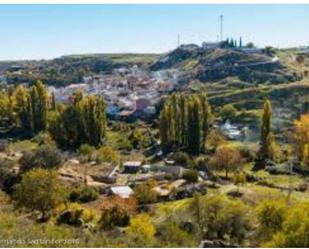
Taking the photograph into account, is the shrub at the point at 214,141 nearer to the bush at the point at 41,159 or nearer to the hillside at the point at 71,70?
the bush at the point at 41,159

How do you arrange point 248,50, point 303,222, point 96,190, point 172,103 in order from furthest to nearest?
point 248,50 → point 172,103 → point 96,190 → point 303,222

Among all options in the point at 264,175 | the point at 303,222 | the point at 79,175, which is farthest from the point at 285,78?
the point at 303,222

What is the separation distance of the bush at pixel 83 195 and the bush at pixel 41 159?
469cm

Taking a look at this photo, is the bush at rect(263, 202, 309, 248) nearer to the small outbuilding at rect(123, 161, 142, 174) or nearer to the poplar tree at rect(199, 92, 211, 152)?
the small outbuilding at rect(123, 161, 142, 174)

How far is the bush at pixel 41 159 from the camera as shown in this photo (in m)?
34.9

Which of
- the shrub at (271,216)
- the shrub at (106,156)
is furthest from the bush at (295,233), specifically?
the shrub at (106,156)

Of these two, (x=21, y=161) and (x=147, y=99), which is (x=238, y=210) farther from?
(x=147, y=99)

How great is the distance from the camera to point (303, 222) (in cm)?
1731

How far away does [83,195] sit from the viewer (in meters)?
31.2

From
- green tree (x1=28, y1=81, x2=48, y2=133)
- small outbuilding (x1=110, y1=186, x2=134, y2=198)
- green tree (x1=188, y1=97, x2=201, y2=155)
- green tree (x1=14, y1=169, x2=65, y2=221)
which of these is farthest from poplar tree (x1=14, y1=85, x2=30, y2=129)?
green tree (x1=14, y1=169, x2=65, y2=221)

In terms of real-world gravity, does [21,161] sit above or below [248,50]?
below

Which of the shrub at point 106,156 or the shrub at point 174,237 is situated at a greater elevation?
the shrub at point 174,237

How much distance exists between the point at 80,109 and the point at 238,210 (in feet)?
97.4

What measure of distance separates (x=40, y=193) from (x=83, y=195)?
5888 millimetres
